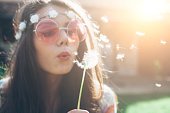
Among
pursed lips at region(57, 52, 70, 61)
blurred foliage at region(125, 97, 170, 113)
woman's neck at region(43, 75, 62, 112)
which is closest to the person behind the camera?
pursed lips at region(57, 52, 70, 61)

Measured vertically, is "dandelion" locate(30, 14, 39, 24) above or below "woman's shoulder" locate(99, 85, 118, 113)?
above

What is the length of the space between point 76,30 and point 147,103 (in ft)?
16.5

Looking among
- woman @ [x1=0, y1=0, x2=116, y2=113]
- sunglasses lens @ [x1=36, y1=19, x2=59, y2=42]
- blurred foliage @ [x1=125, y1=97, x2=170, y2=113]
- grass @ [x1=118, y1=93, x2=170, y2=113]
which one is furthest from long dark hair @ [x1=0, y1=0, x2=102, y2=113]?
blurred foliage @ [x1=125, y1=97, x2=170, y2=113]

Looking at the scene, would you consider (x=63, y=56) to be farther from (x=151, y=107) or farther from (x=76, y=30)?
(x=151, y=107)

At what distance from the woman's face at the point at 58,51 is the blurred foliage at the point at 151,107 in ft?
12.6

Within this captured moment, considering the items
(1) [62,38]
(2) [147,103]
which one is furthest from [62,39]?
(2) [147,103]

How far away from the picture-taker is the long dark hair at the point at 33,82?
1.89m

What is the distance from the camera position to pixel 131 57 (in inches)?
448

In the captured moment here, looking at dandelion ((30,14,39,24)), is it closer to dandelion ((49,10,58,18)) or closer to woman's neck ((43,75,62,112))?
dandelion ((49,10,58,18))

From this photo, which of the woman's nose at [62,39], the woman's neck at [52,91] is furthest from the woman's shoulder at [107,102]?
the woman's nose at [62,39]

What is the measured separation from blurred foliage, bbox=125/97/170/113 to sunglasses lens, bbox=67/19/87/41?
149 inches

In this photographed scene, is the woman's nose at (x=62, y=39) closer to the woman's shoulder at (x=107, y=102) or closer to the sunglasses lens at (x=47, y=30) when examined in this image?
the sunglasses lens at (x=47, y=30)

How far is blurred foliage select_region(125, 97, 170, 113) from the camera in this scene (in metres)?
5.66

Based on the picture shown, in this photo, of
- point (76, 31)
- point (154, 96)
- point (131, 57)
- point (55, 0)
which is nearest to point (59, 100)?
point (76, 31)
